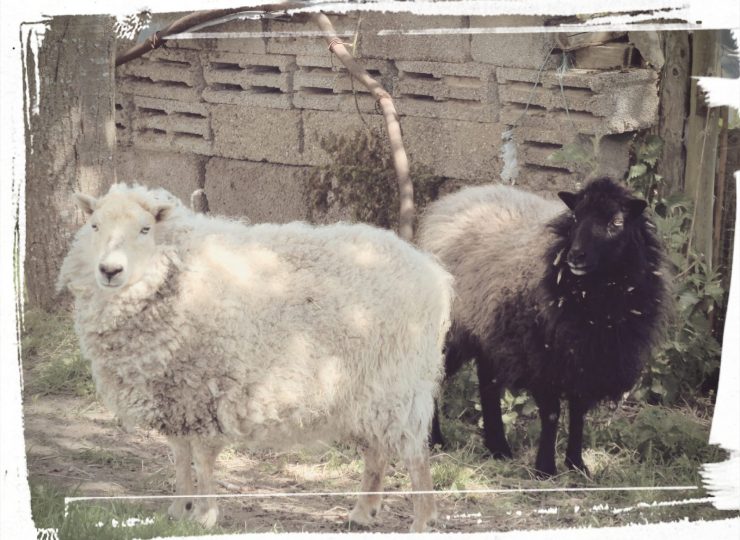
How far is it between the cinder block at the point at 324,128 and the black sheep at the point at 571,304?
6.34ft

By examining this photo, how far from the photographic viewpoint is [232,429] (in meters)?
4.19

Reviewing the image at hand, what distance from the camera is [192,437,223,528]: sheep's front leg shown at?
4336 millimetres

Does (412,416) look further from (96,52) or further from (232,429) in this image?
(96,52)

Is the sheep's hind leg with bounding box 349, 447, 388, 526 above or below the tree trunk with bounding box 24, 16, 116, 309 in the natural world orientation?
below

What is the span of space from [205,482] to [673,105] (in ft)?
12.8

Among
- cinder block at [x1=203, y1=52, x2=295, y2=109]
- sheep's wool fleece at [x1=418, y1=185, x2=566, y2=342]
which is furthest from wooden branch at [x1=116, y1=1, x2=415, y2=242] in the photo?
cinder block at [x1=203, y1=52, x2=295, y2=109]

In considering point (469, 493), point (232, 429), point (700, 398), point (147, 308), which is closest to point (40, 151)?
point (147, 308)

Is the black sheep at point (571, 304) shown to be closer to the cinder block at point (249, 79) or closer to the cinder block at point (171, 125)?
the cinder block at point (249, 79)

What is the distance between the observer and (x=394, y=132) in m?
6.51

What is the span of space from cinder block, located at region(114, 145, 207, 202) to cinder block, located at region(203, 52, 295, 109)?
0.58 metres

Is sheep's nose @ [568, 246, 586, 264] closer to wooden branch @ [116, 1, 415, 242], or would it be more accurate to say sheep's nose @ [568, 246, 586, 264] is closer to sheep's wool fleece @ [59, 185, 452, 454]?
sheep's wool fleece @ [59, 185, 452, 454]

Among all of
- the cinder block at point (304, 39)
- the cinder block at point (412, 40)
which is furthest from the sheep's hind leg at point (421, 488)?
the cinder block at point (304, 39)

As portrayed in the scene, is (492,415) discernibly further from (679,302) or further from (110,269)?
(110,269)

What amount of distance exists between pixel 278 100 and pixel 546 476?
3549mm
